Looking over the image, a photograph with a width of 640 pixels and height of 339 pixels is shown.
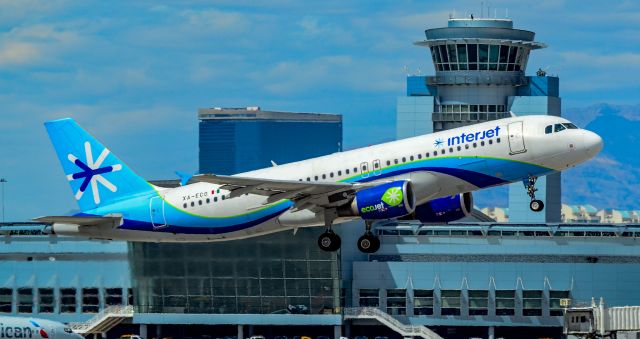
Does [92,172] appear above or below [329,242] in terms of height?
above

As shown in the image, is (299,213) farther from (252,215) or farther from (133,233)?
(133,233)

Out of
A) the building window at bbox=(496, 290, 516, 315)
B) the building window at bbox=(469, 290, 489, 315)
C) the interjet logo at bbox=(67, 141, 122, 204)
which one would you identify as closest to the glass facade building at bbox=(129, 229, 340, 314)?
the building window at bbox=(469, 290, 489, 315)

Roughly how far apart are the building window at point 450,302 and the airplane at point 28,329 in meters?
56.1

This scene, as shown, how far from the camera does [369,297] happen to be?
19938cm

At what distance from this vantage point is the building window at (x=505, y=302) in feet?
649

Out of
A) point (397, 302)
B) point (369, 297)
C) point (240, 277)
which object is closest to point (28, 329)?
point (240, 277)

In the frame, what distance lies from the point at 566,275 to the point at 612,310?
43.4 meters

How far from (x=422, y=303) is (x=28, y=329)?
201 ft

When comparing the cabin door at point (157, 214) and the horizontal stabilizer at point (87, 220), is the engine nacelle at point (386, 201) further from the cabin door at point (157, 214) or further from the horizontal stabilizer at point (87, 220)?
the horizontal stabilizer at point (87, 220)

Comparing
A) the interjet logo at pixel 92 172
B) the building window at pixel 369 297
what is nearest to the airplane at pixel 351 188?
the interjet logo at pixel 92 172

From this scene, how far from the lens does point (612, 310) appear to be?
6102 inches

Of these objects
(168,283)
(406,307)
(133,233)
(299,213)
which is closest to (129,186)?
(133,233)

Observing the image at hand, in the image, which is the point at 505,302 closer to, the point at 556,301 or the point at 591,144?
the point at 556,301

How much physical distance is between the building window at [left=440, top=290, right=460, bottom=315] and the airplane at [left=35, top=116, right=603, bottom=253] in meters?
80.2
